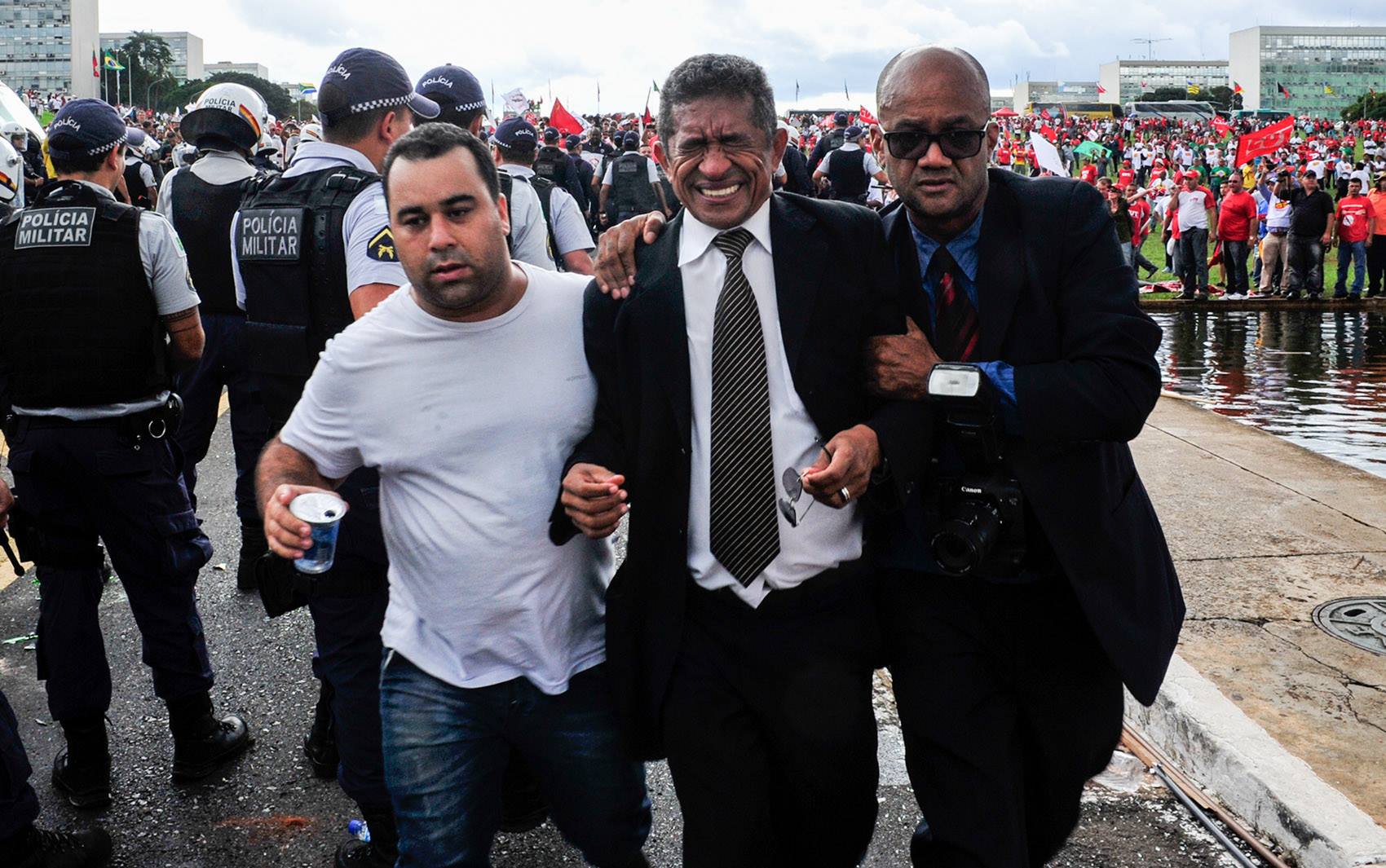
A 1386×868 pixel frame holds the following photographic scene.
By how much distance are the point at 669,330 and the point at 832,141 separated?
1245 cm

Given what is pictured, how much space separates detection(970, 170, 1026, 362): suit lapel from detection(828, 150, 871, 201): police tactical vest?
414 inches

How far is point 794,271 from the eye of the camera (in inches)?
103

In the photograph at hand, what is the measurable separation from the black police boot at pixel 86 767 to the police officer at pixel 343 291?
901 millimetres

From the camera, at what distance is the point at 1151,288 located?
1962 centimetres

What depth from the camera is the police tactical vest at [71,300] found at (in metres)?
3.97

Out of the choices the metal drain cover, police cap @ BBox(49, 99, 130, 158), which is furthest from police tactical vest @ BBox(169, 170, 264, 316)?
the metal drain cover

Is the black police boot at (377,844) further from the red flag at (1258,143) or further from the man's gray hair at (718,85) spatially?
the red flag at (1258,143)

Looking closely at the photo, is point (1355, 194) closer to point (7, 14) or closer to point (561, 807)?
point (561, 807)

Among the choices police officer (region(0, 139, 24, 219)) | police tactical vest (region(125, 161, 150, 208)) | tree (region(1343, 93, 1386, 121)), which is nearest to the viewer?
police officer (region(0, 139, 24, 219))

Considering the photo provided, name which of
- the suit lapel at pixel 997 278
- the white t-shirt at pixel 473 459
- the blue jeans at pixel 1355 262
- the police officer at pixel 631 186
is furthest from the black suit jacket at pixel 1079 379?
the blue jeans at pixel 1355 262

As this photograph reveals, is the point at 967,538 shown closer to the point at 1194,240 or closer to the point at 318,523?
the point at 318,523

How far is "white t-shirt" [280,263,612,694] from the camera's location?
2648 mm

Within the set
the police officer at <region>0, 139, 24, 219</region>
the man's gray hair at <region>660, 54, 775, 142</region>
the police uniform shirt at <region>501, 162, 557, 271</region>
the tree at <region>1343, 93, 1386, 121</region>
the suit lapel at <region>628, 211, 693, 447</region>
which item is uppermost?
the tree at <region>1343, 93, 1386, 121</region>

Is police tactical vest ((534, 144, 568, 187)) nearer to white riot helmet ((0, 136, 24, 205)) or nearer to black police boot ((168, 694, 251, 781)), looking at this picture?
white riot helmet ((0, 136, 24, 205))
